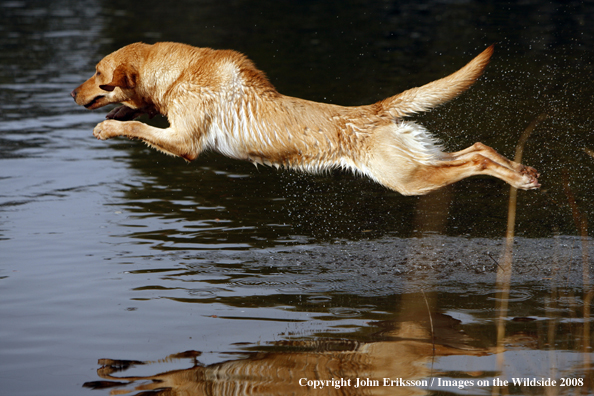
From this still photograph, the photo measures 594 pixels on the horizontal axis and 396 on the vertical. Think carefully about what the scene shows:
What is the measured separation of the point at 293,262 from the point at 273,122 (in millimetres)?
1309

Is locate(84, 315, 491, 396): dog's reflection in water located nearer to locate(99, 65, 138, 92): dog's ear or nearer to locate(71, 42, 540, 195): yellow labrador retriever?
locate(71, 42, 540, 195): yellow labrador retriever

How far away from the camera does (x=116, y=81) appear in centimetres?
636

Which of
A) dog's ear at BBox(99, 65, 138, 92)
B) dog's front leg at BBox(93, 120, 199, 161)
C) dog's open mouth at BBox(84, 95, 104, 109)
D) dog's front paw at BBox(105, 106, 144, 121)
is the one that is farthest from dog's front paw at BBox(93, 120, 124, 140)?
dog's front paw at BBox(105, 106, 144, 121)

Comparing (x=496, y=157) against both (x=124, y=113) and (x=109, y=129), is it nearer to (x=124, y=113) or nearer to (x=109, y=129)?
(x=109, y=129)

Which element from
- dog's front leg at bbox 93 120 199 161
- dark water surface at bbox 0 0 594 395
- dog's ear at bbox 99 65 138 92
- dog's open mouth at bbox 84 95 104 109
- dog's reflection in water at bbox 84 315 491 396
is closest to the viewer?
dog's reflection in water at bbox 84 315 491 396

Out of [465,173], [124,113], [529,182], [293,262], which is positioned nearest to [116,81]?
[124,113]

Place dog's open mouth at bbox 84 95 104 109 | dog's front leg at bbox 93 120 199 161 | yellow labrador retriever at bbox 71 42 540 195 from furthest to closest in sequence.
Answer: dog's open mouth at bbox 84 95 104 109
dog's front leg at bbox 93 120 199 161
yellow labrador retriever at bbox 71 42 540 195

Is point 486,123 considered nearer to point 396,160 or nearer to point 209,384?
point 396,160

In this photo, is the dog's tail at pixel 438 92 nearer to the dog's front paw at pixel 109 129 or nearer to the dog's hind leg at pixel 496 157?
the dog's hind leg at pixel 496 157

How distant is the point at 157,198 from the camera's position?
8.31m

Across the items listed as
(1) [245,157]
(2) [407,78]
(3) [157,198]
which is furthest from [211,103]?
(2) [407,78]

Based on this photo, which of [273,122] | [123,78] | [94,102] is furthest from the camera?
[94,102]

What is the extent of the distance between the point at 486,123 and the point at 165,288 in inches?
258

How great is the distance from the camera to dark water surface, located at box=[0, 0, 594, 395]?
4.34 metres
